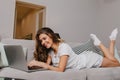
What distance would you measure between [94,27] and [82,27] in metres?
0.36

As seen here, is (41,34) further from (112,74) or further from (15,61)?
(112,74)

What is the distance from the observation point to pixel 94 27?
4652mm

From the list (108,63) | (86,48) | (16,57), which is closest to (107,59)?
(108,63)

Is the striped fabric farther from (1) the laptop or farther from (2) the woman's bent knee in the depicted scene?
(1) the laptop

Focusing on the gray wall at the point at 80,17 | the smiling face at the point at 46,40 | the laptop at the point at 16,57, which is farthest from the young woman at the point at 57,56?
the gray wall at the point at 80,17

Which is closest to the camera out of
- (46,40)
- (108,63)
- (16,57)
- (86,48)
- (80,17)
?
(16,57)

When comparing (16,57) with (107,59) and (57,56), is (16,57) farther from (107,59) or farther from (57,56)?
(107,59)

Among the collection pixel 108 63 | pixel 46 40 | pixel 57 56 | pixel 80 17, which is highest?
pixel 80 17

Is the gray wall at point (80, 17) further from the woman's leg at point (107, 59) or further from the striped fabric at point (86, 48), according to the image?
the woman's leg at point (107, 59)

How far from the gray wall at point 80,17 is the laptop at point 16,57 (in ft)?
6.44

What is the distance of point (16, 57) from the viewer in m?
1.71

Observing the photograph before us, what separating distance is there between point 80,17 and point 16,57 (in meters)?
2.97

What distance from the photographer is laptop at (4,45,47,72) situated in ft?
5.33

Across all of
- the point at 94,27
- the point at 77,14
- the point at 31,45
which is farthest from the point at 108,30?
the point at 31,45
